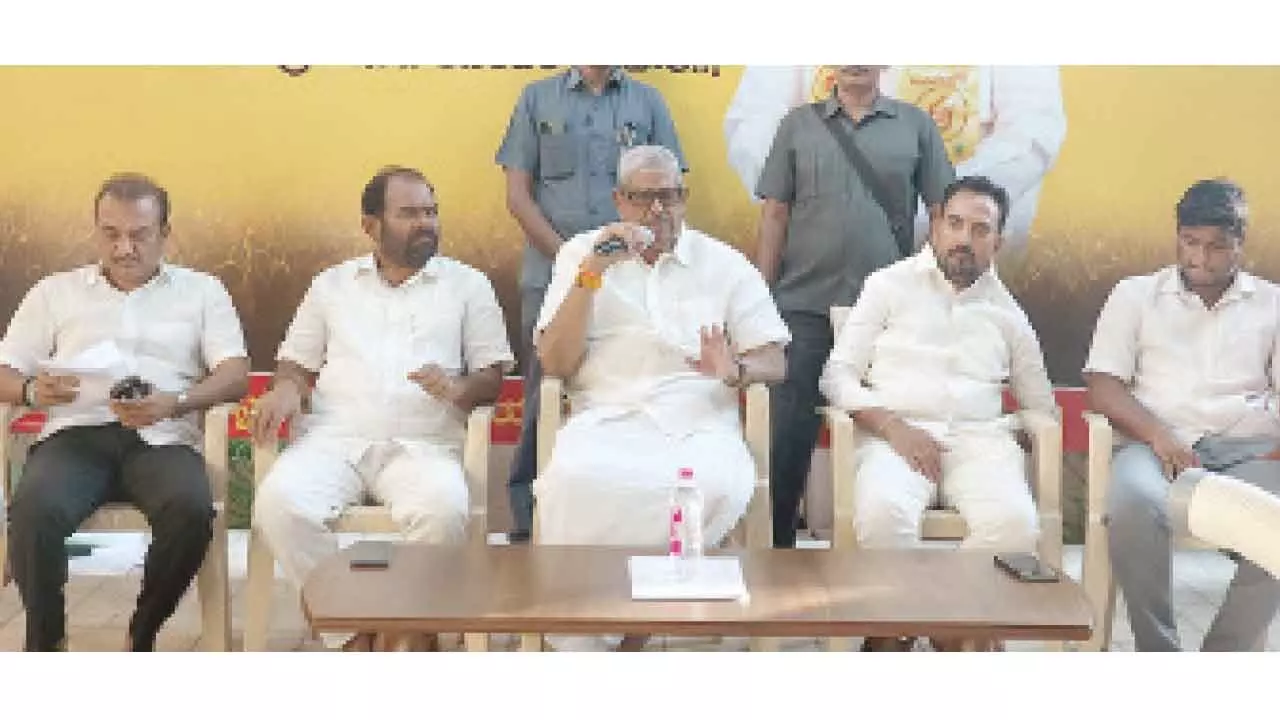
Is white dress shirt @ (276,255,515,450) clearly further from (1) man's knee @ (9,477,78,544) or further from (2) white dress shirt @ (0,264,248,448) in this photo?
(1) man's knee @ (9,477,78,544)

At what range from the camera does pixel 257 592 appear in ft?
13.8

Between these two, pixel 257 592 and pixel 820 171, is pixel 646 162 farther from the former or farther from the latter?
pixel 257 592

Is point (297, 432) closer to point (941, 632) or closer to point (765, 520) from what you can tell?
point (765, 520)

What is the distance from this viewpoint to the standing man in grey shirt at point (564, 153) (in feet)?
16.0

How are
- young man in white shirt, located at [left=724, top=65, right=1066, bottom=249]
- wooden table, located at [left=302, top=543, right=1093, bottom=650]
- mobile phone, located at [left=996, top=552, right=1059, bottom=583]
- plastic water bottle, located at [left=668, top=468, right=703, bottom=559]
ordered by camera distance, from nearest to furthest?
1. wooden table, located at [left=302, top=543, right=1093, bottom=650]
2. mobile phone, located at [left=996, top=552, right=1059, bottom=583]
3. plastic water bottle, located at [left=668, top=468, right=703, bottom=559]
4. young man in white shirt, located at [left=724, top=65, right=1066, bottom=249]

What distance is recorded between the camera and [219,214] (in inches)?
193

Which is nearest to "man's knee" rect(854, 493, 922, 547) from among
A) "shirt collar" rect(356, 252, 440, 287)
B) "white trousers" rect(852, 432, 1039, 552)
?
"white trousers" rect(852, 432, 1039, 552)

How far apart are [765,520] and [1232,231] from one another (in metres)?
1.56

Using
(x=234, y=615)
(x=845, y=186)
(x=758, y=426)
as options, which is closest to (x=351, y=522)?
(x=234, y=615)

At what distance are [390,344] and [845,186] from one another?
149cm

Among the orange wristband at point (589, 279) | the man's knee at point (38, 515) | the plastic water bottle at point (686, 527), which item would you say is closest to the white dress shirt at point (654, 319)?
the orange wristband at point (589, 279)

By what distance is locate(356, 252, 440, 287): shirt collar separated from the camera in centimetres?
454
